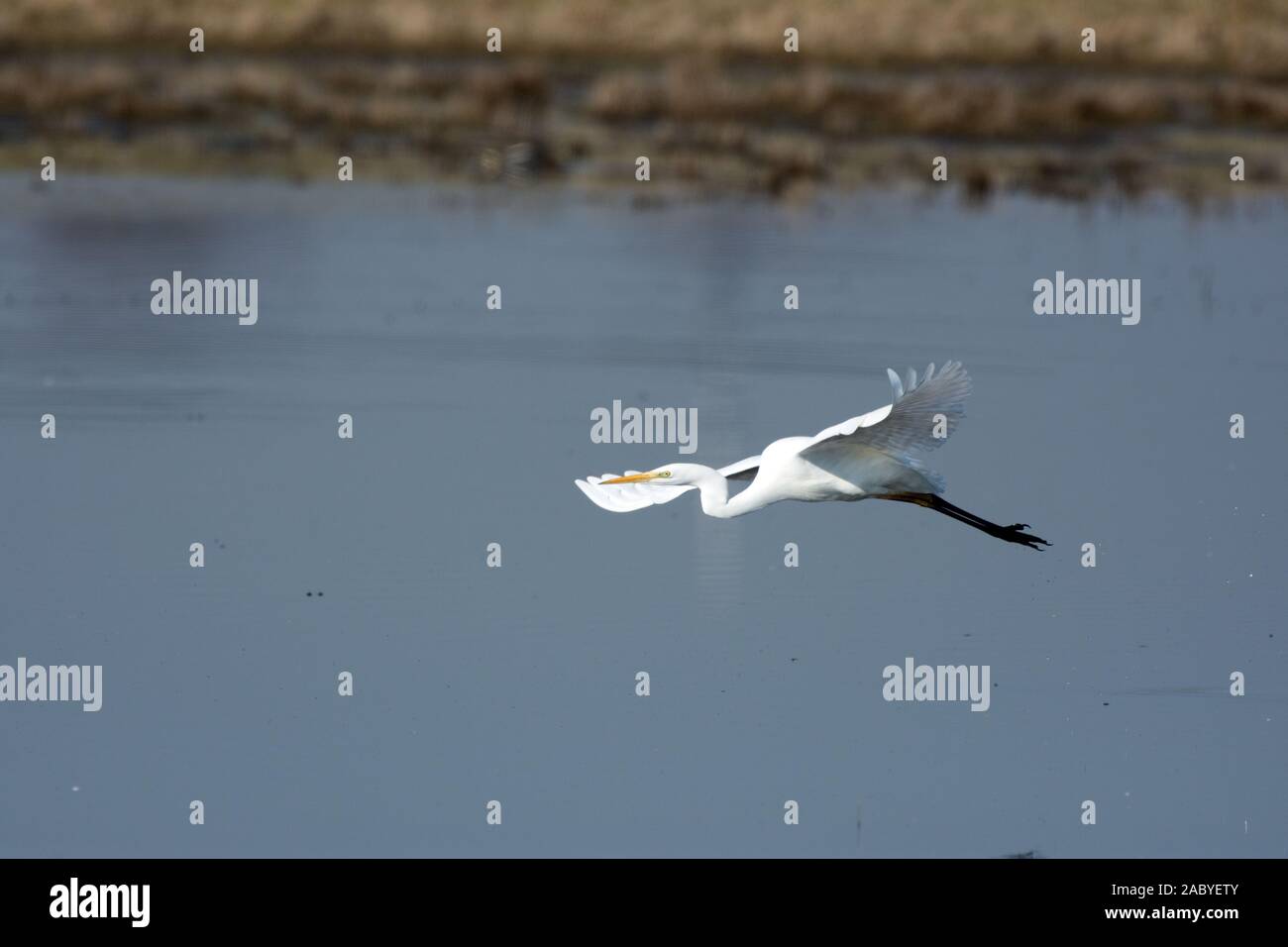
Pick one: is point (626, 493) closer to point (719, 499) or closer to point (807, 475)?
point (719, 499)

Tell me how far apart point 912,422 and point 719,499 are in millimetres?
1072

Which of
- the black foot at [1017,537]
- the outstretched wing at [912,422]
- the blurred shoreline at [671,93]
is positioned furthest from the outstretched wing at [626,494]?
the blurred shoreline at [671,93]

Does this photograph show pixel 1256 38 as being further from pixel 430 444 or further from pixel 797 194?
pixel 430 444

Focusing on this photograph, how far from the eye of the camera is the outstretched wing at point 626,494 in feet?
31.9

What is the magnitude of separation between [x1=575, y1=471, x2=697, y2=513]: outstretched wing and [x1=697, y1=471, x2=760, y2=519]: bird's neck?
9cm

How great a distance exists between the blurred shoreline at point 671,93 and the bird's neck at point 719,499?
13.9 meters

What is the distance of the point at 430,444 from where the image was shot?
1298 cm

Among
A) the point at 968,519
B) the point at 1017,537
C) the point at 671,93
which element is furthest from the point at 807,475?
the point at 671,93

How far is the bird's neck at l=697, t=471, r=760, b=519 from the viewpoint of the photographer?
968 centimetres

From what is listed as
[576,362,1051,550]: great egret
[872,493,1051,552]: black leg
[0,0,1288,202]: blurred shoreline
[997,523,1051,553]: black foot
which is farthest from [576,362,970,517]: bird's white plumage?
[0,0,1288,202]: blurred shoreline

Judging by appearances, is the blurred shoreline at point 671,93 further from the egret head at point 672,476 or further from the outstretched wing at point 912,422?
the outstretched wing at point 912,422

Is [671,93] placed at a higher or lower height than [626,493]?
higher

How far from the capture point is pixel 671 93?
29.3 metres

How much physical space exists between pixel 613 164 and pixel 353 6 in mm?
11216
